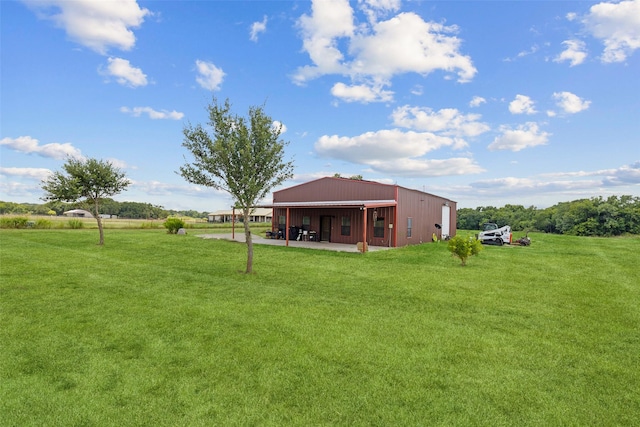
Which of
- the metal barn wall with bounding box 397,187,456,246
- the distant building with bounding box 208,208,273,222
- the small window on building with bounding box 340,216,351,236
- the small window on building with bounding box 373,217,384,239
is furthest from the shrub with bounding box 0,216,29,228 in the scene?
the distant building with bounding box 208,208,273,222

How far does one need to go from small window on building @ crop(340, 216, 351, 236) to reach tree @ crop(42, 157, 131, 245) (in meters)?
13.0

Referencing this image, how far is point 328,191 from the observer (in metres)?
21.4

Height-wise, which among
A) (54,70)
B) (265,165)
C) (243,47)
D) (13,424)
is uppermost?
(243,47)

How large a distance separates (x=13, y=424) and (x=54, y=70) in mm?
17142

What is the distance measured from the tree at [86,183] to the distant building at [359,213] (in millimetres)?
9288

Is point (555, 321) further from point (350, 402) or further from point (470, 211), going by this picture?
point (470, 211)

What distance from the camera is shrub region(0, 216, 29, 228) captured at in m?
26.3

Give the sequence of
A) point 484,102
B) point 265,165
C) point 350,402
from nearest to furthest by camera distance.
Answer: point 350,402, point 265,165, point 484,102

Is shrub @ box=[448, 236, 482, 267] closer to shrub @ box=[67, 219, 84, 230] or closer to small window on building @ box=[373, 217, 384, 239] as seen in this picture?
small window on building @ box=[373, 217, 384, 239]

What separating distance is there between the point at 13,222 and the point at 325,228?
2631cm

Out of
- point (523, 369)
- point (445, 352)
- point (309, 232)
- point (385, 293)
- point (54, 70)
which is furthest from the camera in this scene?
point (309, 232)

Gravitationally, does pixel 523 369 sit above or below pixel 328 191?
below

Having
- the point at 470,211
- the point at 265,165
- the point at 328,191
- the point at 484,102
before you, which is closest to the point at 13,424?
the point at 265,165

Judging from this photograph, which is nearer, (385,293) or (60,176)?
(385,293)
